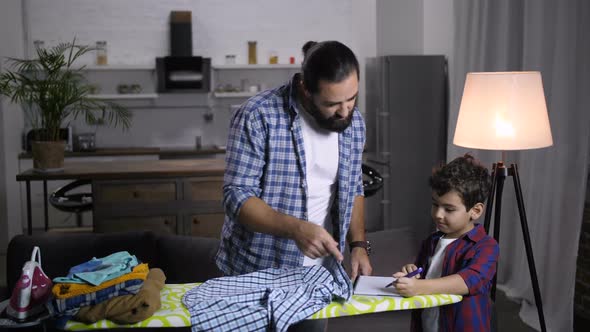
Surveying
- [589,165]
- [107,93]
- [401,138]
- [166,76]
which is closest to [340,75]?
[589,165]

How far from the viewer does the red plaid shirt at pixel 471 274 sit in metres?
2.19

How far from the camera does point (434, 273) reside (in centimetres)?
235

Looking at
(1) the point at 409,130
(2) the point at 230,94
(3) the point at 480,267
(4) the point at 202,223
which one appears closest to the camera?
(3) the point at 480,267

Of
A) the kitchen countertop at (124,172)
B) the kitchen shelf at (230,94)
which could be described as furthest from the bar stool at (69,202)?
the kitchen shelf at (230,94)

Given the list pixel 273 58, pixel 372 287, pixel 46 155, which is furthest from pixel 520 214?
pixel 273 58

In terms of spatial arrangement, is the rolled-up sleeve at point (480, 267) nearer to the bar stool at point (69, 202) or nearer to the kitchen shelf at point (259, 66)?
the bar stool at point (69, 202)

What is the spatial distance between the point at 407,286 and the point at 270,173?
20.6 inches

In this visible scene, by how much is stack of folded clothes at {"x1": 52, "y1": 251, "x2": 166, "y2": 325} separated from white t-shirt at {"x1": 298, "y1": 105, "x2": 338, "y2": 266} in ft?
1.82

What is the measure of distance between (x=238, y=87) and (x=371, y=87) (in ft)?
6.15

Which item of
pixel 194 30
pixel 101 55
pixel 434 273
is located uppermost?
pixel 194 30

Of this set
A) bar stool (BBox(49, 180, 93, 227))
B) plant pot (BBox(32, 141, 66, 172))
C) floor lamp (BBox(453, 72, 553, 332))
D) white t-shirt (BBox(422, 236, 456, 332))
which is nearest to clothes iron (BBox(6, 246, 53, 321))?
white t-shirt (BBox(422, 236, 456, 332))

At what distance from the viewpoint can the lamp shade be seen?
329 centimetres

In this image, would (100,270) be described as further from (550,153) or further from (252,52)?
(252,52)

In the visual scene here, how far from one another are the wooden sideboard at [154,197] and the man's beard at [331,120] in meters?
3.03
